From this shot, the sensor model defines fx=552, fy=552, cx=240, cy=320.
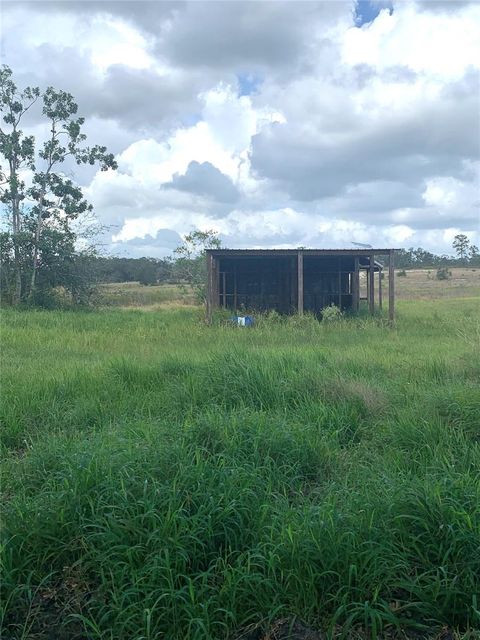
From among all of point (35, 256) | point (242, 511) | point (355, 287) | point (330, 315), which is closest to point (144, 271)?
point (35, 256)

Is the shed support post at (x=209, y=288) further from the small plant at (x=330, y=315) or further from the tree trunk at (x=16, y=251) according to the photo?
the tree trunk at (x=16, y=251)

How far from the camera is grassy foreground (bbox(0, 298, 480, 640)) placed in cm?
279

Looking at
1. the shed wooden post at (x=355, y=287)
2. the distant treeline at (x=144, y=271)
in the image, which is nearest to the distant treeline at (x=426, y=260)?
the distant treeline at (x=144, y=271)

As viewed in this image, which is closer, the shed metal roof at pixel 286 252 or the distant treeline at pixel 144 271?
the shed metal roof at pixel 286 252

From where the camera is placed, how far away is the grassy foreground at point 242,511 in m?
2.79

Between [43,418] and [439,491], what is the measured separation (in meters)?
3.89

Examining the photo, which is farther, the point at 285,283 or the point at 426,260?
the point at 426,260

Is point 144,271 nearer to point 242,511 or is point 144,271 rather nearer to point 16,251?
point 16,251

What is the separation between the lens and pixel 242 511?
132 inches

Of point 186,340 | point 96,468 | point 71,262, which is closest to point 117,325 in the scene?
point 186,340

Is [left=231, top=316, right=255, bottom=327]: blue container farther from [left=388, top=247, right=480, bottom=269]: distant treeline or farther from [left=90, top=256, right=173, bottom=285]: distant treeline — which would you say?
[left=388, top=247, right=480, bottom=269]: distant treeline

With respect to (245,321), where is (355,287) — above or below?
above

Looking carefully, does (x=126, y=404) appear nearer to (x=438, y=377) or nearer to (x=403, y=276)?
(x=438, y=377)

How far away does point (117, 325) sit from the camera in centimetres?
1512
